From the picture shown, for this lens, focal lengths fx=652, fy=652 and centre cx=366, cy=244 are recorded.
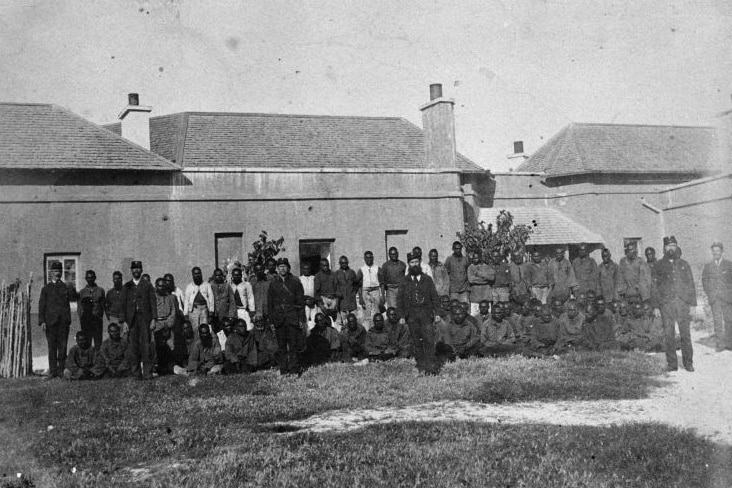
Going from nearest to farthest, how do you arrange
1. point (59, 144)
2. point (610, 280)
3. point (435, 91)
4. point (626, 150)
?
point (610, 280)
point (59, 144)
point (435, 91)
point (626, 150)

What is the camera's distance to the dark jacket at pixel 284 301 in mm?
9984

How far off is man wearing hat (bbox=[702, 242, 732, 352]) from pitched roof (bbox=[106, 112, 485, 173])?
9.93m

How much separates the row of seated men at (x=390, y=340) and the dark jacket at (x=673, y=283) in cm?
164

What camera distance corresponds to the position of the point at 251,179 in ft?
55.4

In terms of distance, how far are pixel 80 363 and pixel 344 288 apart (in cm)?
479

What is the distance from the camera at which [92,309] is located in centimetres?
1184

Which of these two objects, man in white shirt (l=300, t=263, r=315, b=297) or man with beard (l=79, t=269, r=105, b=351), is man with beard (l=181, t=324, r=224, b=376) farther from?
man in white shirt (l=300, t=263, r=315, b=297)

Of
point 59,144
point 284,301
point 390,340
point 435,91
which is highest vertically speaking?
point 435,91

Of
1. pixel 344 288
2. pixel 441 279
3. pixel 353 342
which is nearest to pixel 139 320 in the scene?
pixel 353 342

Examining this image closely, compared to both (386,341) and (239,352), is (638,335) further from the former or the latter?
(239,352)

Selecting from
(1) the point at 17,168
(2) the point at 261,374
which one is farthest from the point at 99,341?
(1) the point at 17,168

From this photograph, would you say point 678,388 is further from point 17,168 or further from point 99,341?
point 17,168

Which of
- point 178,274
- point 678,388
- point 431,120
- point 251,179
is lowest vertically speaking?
point 678,388

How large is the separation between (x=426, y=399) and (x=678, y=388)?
3055 millimetres
